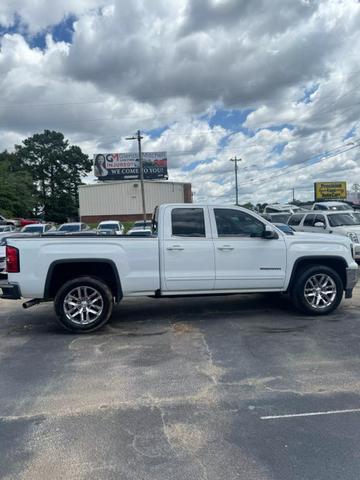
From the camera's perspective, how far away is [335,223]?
1445cm

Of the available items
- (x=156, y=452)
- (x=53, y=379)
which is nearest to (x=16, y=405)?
(x=53, y=379)

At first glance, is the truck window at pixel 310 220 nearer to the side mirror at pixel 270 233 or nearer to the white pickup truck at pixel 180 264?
the white pickup truck at pixel 180 264

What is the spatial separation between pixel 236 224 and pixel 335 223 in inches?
357

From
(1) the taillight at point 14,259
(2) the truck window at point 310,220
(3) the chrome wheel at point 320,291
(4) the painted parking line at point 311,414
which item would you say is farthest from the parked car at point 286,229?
(1) the taillight at point 14,259

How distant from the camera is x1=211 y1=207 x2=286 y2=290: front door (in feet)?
21.2

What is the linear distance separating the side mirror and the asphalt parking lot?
1.38 m

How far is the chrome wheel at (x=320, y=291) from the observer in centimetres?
677

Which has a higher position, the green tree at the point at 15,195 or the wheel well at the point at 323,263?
the green tree at the point at 15,195

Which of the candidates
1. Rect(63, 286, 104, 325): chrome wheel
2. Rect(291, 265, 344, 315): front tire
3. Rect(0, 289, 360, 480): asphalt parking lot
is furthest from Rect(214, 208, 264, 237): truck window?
Rect(63, 286, 104, 325): chrome wheel

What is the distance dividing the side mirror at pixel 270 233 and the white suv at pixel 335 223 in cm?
745

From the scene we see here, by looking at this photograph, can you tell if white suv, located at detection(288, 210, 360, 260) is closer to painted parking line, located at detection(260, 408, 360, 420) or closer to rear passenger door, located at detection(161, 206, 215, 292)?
rear passenger door, located at detection(161, 206, 215, 292)

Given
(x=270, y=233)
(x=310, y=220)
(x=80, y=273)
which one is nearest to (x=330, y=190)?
(x=310, y=220)

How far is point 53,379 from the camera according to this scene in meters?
4.39

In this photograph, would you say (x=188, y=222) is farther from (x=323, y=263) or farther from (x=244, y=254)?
(x=323, y=263)
